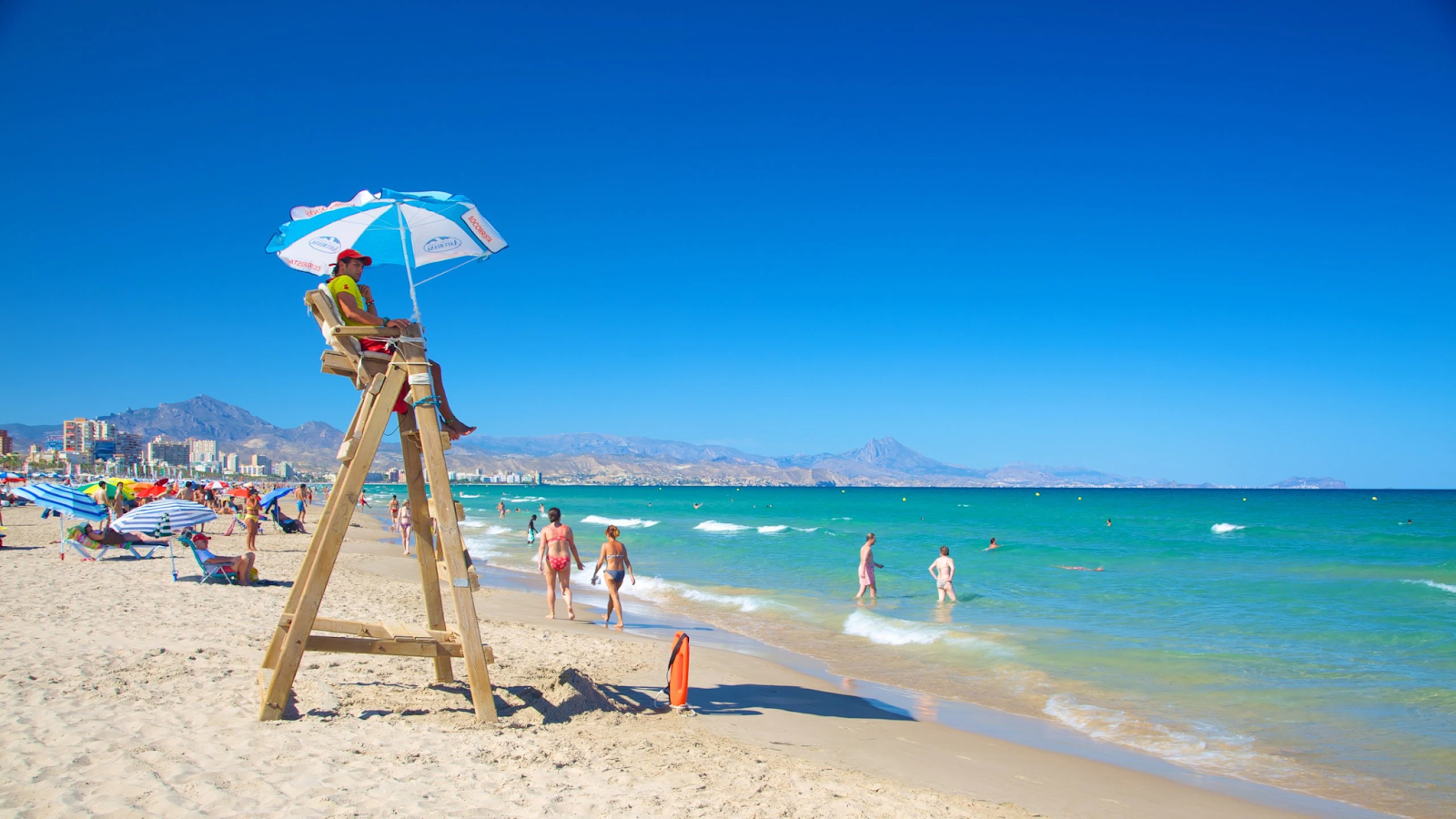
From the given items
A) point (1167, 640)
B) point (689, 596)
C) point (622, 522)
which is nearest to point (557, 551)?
point (689, 596)

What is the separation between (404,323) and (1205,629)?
13741 mm

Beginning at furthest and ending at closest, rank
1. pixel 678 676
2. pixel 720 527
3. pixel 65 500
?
pixel 720 527, pixel 65 500, pixel 678 676

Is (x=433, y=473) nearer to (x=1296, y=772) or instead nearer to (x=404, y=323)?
(x=404, y=323)

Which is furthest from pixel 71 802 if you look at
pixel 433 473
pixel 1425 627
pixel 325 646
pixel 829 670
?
pixel 1425 627

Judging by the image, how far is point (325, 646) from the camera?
5289mm

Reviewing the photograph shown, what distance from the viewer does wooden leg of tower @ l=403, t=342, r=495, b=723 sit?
17.0ft

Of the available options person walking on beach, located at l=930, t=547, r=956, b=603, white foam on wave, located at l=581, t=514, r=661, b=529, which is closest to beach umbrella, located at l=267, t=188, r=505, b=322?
person walking on beach, located at l=930, t=547, r=956, b=603

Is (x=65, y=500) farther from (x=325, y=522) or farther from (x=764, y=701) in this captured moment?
(x=764, y=701)

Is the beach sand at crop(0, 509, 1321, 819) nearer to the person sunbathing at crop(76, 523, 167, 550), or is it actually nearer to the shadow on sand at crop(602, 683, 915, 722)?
the shadow on sand at crop(602, 683, 915, 722)

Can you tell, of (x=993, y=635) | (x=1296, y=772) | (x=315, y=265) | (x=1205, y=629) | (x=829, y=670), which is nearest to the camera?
(x=315, y=265)

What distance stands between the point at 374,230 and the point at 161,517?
36.8 ft

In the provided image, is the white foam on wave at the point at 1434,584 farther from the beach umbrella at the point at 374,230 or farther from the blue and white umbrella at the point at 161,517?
the blue and white umbrella at the point at 161,517

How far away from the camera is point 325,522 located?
5180 millimetres

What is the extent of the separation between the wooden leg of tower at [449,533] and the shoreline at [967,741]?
211 cm
